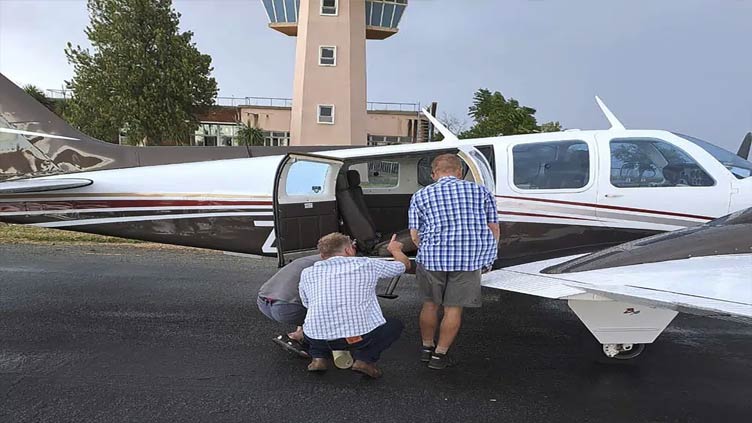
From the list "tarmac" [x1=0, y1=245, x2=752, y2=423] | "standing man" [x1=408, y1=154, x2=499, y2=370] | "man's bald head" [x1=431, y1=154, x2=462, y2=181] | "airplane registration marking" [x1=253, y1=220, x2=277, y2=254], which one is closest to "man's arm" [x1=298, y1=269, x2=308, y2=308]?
"tarmac" [x1=0, y1=245, x2=752, y2=423]

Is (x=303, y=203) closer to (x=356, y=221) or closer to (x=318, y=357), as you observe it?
(x=356, y=221)

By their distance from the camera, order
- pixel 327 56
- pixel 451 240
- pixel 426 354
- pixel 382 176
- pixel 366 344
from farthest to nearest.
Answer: pixel 327 56 → pixel 382 176 → pixel 426 354 → pixel 451 240 → pixel 366 344

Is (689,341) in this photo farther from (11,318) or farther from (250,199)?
(11,318)

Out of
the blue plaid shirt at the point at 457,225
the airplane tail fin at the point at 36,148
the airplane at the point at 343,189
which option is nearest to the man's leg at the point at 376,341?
the blue plaid shirt at the point at 457,225

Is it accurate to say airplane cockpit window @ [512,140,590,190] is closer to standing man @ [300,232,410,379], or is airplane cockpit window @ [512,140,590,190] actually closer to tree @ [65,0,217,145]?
standing man @ [300,232,410,379]

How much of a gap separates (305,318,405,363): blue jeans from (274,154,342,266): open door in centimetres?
150

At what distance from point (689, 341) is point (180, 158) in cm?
569

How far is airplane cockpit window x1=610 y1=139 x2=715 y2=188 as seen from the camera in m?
5.27

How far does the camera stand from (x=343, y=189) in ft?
19.9

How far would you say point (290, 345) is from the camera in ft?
14.6

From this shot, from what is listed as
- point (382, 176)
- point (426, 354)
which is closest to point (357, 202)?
point (382, 176)

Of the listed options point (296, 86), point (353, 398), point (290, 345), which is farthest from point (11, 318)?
point (296, 86)

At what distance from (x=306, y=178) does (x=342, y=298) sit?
2351mm

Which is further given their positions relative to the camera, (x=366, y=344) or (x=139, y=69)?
(x=139, y=69)
